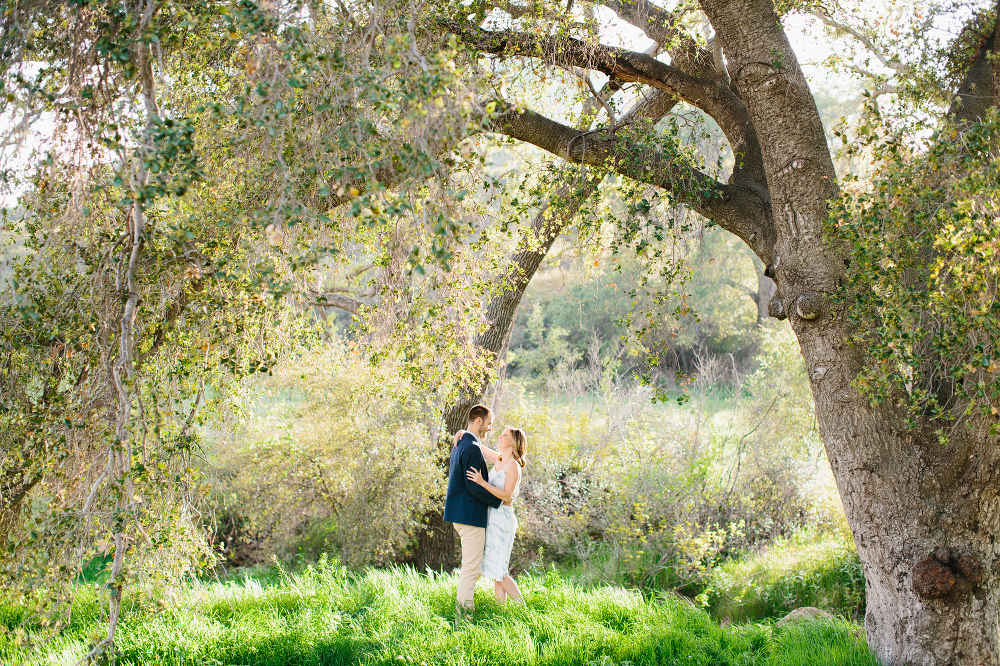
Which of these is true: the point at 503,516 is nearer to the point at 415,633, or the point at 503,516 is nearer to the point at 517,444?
the point at 517,444

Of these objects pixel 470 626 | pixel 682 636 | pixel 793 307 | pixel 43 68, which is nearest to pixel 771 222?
pixel 793 307

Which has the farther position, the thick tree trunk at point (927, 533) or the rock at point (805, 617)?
the rock at point (805, 617)

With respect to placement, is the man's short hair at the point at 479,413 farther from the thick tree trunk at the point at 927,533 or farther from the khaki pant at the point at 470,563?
the thick tree trunk at the point at 927,533

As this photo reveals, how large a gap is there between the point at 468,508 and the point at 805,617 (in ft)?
A: 10.1

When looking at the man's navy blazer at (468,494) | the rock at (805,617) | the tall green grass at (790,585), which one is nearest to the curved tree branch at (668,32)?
the man's navy blazer at (468,494)

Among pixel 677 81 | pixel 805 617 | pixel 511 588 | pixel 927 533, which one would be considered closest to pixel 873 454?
pixel 927 533

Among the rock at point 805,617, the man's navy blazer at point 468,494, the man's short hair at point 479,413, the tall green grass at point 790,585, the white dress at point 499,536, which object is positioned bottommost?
the tall green grass at point 790,585

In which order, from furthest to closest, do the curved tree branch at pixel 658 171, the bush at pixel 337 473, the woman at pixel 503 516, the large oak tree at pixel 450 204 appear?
1. the bush at pixel 337 473
2. the woman at pixel 503 516
3. the curved tree branch at pixel 658 171
4. the large oak tree at pixel 450 204

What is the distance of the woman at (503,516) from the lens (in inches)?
195

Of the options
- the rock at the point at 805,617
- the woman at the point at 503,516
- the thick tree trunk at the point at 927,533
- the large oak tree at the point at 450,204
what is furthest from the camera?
the rock at the point at 805,617

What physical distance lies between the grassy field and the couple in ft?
0.73

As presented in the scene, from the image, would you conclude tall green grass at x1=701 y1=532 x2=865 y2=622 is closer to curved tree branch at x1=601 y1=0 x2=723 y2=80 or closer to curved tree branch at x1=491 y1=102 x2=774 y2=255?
curved tree branch at x1=491 y1=102 x2=774 y2=255

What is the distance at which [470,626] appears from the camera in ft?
14.7

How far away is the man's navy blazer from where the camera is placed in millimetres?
4984
